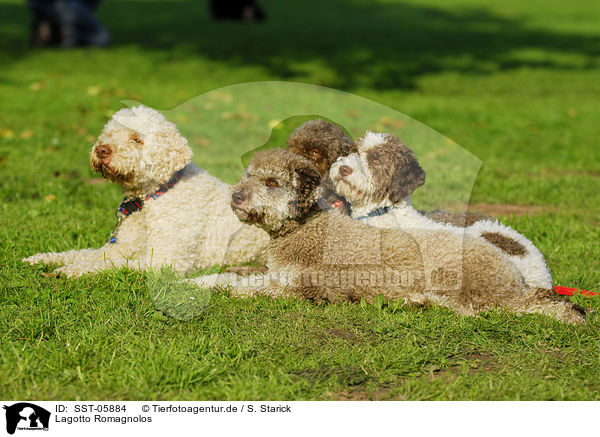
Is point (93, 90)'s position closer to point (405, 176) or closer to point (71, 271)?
point (71, 271)

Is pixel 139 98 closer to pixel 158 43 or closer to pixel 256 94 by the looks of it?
pixel 256 94

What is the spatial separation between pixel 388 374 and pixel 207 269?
2.20 metres

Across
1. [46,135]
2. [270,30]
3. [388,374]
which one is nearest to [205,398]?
[388,374]

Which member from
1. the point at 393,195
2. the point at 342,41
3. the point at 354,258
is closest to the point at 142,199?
the point at 354,258

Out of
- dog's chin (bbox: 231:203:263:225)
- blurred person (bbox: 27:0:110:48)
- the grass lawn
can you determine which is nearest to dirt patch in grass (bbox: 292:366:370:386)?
the grass lawn

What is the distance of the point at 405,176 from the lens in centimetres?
493

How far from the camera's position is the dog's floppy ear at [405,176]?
4898 mm

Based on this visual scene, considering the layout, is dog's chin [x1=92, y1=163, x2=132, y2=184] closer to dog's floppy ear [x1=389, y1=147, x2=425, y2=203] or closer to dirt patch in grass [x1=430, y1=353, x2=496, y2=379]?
dog's floppy ear [x1=389, y1=147, x2=425, y2=203]

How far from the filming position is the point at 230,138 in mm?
10930

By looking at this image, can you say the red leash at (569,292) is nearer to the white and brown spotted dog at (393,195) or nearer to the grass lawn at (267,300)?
the grass lawn at (267,300)

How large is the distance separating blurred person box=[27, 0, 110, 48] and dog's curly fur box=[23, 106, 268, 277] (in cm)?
1740

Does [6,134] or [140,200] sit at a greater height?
[140,200]
